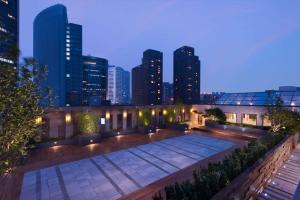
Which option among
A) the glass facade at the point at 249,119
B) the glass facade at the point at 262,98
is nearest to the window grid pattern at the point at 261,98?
the glass facade at the point at 262,98

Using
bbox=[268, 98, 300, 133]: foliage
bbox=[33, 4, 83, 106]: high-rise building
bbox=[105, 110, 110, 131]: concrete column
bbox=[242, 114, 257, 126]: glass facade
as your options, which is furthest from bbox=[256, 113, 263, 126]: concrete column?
bbox=[33, 4, 83, 106]: high-rise building

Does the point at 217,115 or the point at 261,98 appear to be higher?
the point at 261,98

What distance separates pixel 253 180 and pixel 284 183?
11.2ft

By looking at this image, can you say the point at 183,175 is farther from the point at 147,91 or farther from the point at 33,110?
the point at 147,91

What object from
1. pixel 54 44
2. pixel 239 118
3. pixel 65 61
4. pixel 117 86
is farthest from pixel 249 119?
pixel 117 86

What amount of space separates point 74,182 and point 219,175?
255 inches

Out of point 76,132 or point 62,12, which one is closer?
point 76,132

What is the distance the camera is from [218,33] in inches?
7628

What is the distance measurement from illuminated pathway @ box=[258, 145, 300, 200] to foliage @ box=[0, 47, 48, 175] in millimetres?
8365

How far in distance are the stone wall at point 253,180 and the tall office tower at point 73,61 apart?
3101 inches

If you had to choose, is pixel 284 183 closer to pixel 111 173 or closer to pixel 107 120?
pixel 111 173

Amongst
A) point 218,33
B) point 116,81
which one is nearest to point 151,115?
point 116,81

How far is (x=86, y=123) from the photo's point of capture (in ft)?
49.4

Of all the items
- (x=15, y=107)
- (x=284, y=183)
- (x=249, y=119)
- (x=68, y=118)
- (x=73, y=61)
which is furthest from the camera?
(x=73, y=61)
